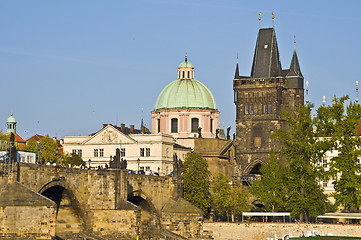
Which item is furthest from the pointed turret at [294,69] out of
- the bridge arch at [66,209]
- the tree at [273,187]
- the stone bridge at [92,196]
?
the bridge arch at [66,209]

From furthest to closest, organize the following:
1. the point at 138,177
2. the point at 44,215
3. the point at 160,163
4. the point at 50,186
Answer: the point at 160,163
the point at 138,177
the point at 50,186
the point at 44,215

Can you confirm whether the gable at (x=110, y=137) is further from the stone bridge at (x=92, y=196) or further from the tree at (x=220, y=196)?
the stone bridge at (x=92, y=196)

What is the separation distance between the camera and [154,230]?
117 meters

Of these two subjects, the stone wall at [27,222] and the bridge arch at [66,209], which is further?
the bridge arch at [66,209]

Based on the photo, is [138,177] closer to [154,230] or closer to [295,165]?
[154,230]

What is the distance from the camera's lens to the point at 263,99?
6462 inches

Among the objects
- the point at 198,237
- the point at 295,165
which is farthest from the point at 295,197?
the point at 198,237

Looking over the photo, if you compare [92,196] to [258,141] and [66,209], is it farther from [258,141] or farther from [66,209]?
[258,141]

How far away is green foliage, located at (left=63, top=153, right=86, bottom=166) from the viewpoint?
152 metres

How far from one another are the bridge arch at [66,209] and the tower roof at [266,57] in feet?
229

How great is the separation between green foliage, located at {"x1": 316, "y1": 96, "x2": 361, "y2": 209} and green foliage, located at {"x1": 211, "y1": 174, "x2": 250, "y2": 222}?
1720 centimetres

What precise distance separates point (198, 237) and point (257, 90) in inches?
2072

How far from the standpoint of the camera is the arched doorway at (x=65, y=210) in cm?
9993

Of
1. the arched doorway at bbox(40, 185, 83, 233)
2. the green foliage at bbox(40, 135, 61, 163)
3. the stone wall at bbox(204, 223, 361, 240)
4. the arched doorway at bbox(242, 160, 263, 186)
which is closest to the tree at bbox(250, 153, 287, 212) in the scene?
the stone wall at bbox(204, 223, 361, 240)
